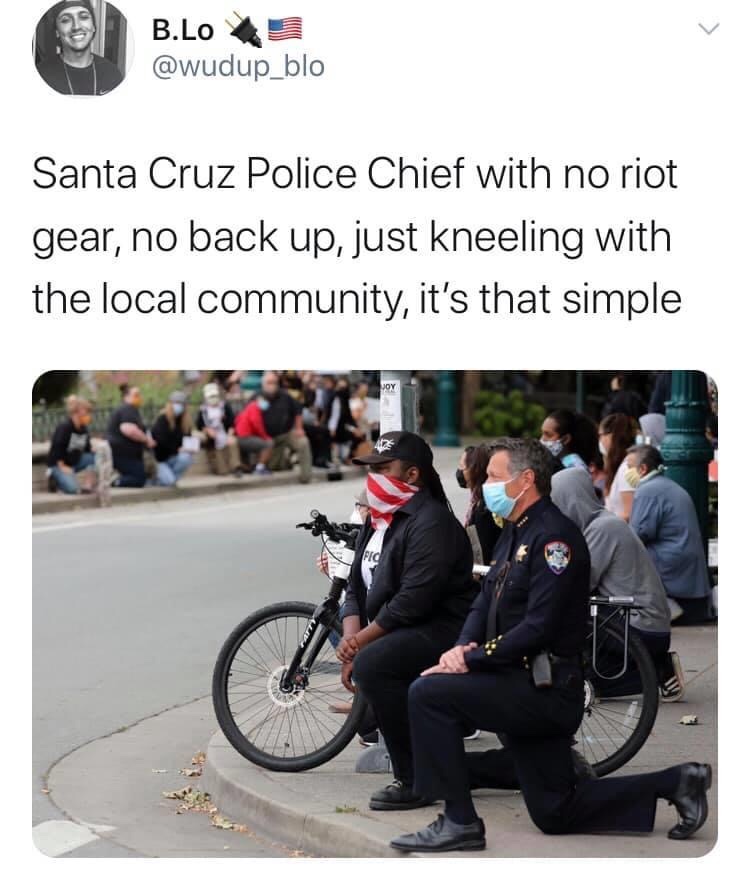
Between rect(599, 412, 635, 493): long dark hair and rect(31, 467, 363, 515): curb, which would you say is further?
rect(31, 467, 363, 515): curb

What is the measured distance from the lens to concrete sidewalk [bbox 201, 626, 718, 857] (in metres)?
6.12

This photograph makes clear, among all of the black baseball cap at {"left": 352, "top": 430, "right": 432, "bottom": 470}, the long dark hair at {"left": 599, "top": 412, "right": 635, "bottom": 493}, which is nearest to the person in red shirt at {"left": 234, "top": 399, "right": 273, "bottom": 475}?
the long dark hair at {"left": 599, "top": 412, "right": 635, "bottom": 493}

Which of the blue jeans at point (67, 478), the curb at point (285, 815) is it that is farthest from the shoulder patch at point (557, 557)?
the blue jeans at point (67, 478)

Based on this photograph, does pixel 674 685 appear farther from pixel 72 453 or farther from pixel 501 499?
pixel 72 453

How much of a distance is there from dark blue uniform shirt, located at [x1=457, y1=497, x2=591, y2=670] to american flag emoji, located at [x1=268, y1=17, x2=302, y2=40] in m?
1.96

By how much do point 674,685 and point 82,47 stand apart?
448 cm

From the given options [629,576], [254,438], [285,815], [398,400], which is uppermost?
[398,400]

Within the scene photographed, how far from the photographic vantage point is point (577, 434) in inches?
361

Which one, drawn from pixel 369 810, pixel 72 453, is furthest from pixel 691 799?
pixel 72 453

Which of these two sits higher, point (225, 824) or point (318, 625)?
point (318, 625)

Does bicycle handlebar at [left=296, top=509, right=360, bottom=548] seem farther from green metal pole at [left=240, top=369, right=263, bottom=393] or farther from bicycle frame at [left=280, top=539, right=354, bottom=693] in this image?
green metal pole at [left=240, top=369, right=263, bottom=393]

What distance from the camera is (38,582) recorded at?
14.1m

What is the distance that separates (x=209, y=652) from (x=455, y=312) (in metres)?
5.51

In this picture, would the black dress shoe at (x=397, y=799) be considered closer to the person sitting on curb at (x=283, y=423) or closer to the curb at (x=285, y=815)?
the curb at (x=285, y=815)
